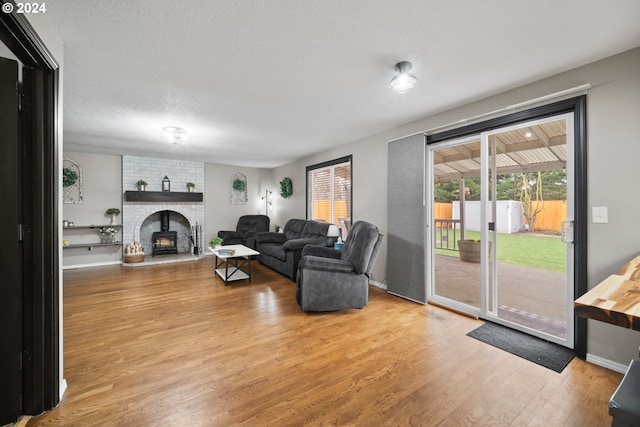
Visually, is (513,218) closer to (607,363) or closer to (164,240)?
(607,363)

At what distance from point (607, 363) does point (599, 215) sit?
1145 mm

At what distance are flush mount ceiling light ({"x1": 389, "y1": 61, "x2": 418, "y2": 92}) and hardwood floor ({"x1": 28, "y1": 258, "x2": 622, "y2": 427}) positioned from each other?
89.2 inches

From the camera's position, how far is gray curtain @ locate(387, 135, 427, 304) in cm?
343

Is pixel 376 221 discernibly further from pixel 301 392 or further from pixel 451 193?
pixel 301 392

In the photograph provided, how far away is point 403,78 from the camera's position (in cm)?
221

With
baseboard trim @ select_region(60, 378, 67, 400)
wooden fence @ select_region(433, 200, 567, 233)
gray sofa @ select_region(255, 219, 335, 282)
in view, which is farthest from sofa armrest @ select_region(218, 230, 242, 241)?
wooden fence @ select_region(433, 200, 567, 233)

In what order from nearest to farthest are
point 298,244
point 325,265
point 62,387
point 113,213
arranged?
point 62,387
point 325,265
point 298,244
point 113,213

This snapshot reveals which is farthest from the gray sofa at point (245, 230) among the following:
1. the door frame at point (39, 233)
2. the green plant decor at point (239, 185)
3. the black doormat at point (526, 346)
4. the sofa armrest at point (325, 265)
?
the black doormat at point (526, 346)

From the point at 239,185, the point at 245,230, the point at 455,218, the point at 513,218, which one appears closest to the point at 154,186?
the point at 239,185

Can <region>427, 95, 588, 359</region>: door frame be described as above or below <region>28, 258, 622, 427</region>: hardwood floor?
above

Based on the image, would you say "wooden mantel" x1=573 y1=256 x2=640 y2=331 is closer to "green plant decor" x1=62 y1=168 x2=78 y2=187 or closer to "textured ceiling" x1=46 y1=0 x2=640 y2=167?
"textured ceiling" x1=46 y1=0 x2=640 y2=167

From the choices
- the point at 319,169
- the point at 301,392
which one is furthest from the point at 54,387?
the point at 319,169

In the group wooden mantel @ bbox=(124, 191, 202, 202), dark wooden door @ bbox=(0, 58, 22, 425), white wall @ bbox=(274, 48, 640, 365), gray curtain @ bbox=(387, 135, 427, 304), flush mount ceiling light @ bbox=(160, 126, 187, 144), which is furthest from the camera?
wooden mantel @ bbox=(124, 191, 202, 202)

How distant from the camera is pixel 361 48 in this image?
1.98m
